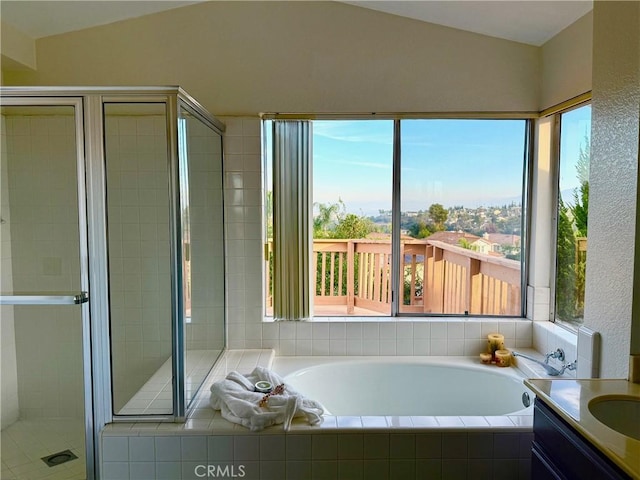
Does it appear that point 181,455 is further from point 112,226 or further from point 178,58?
point 178,58

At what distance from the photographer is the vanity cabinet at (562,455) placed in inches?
44.4

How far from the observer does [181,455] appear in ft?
6.53

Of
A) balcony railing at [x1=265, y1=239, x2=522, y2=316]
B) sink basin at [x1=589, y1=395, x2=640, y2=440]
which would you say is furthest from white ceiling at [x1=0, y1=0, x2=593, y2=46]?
sink basin at [x1=589, y1=395, x2=640, y2=440]

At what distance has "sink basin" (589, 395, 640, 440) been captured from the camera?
1.43m

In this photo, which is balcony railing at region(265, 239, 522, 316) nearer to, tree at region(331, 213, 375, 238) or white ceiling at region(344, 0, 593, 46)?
tree at region(331, 213, 375, 238)

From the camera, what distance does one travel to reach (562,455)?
131cm

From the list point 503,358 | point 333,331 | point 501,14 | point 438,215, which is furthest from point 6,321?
point 501,14

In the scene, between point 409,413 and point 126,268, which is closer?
point 126,268

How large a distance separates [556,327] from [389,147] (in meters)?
1.64

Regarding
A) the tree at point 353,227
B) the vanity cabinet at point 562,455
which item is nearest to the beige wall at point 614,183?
the vanity cabinet at point 562,455

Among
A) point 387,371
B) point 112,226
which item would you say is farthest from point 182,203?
point 387,371

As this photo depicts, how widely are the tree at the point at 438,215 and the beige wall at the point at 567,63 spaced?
929 mm

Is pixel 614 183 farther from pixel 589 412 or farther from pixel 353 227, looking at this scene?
pixel 353 227

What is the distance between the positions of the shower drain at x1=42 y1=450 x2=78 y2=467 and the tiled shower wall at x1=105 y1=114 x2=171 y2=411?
1.58 ft
